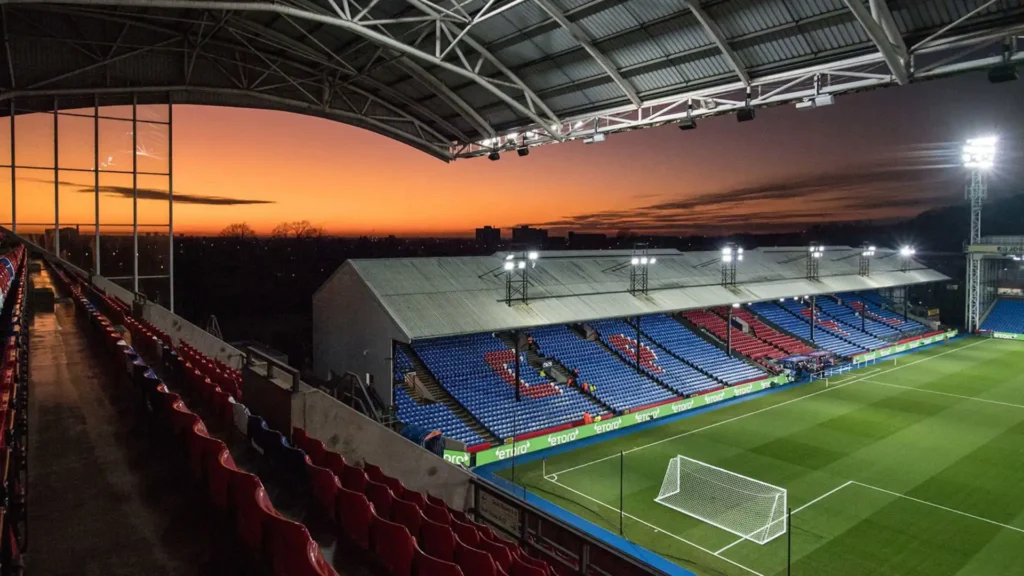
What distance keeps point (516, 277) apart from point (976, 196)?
39038 millimetres

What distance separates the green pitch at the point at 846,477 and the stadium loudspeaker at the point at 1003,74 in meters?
10.4

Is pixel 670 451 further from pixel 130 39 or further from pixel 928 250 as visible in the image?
pixel 928 250

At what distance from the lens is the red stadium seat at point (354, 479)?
6883 millimetres

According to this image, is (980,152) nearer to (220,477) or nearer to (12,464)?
(220,477)

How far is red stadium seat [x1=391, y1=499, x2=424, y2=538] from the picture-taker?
6.61 meters

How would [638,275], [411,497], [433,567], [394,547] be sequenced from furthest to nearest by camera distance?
[638,275], [411,497], [394,547], [433,567]

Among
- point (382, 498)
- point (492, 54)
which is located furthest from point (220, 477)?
point (492, 54)

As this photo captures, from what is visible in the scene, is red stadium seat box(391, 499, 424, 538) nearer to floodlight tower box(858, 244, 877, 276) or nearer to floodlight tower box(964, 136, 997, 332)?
floodlight tower box(858, 244, 877, 276)

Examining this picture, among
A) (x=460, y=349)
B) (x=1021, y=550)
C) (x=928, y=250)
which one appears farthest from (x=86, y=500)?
(x=928, y=250)

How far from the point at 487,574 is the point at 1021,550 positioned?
46.7 ft

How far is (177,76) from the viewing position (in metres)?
20.3

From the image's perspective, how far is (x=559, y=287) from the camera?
27.5 metres

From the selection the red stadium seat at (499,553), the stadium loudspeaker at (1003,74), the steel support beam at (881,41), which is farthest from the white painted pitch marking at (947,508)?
the red stadium seat at (499,553)

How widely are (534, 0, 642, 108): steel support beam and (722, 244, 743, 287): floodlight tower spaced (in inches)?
626
